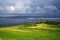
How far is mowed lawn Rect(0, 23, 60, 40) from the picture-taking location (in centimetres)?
241

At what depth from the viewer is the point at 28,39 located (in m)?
2.38

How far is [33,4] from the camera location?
2.55 m

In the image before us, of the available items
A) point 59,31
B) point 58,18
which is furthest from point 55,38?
point 58,18

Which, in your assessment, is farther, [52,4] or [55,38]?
[52,4]

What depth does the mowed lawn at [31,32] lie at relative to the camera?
7.89 feet

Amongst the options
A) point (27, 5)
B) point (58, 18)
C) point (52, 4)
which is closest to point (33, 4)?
point (27, 5)

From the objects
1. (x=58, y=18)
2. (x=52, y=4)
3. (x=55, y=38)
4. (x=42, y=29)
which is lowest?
(x=55, y=38)

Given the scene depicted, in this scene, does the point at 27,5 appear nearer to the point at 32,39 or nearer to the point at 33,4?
the point at 33,4

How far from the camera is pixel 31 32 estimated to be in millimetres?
2463

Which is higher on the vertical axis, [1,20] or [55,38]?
[1,20]

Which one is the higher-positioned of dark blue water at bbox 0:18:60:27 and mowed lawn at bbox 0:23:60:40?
dark blue water at bbox 0:18:60:27

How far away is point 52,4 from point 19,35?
0.84m

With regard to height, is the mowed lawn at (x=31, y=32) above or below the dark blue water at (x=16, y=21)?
below

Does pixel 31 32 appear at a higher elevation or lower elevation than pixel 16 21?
lower
